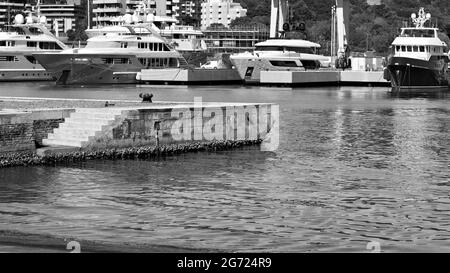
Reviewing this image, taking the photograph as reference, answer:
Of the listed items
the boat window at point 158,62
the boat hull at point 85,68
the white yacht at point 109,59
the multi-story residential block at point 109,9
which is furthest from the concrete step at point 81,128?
the multi-story residential block at point 109,9

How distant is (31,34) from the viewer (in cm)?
10544

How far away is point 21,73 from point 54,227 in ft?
284

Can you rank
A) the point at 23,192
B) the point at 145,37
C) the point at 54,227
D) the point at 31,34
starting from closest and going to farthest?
the point at 54,227 → the point at 23,192 → the point at 145,37 → the point at 31,34

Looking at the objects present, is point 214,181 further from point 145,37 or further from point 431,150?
point 145,37

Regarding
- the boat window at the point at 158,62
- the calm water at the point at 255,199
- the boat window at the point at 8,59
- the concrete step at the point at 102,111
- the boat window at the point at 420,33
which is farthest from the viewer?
the boat window at the point at 8,59

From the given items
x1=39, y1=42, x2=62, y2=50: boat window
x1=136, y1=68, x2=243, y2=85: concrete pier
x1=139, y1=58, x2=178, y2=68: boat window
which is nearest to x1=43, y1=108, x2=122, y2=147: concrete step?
x1=136, y1=68, x2=243, y2=85: concrete pier

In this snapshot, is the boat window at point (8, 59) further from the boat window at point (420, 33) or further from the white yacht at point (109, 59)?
the boat window at point (420, 33)

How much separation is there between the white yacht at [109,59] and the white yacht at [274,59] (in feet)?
26.9

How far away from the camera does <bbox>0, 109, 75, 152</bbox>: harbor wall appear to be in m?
24.8

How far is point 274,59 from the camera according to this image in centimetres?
9706

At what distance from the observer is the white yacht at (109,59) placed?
9206cm

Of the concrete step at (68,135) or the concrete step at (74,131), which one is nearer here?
the concrete step at (68,135)

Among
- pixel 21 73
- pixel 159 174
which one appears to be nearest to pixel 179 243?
pixel 159 174

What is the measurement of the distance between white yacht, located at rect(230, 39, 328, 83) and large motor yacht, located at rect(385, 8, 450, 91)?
49.1ft
